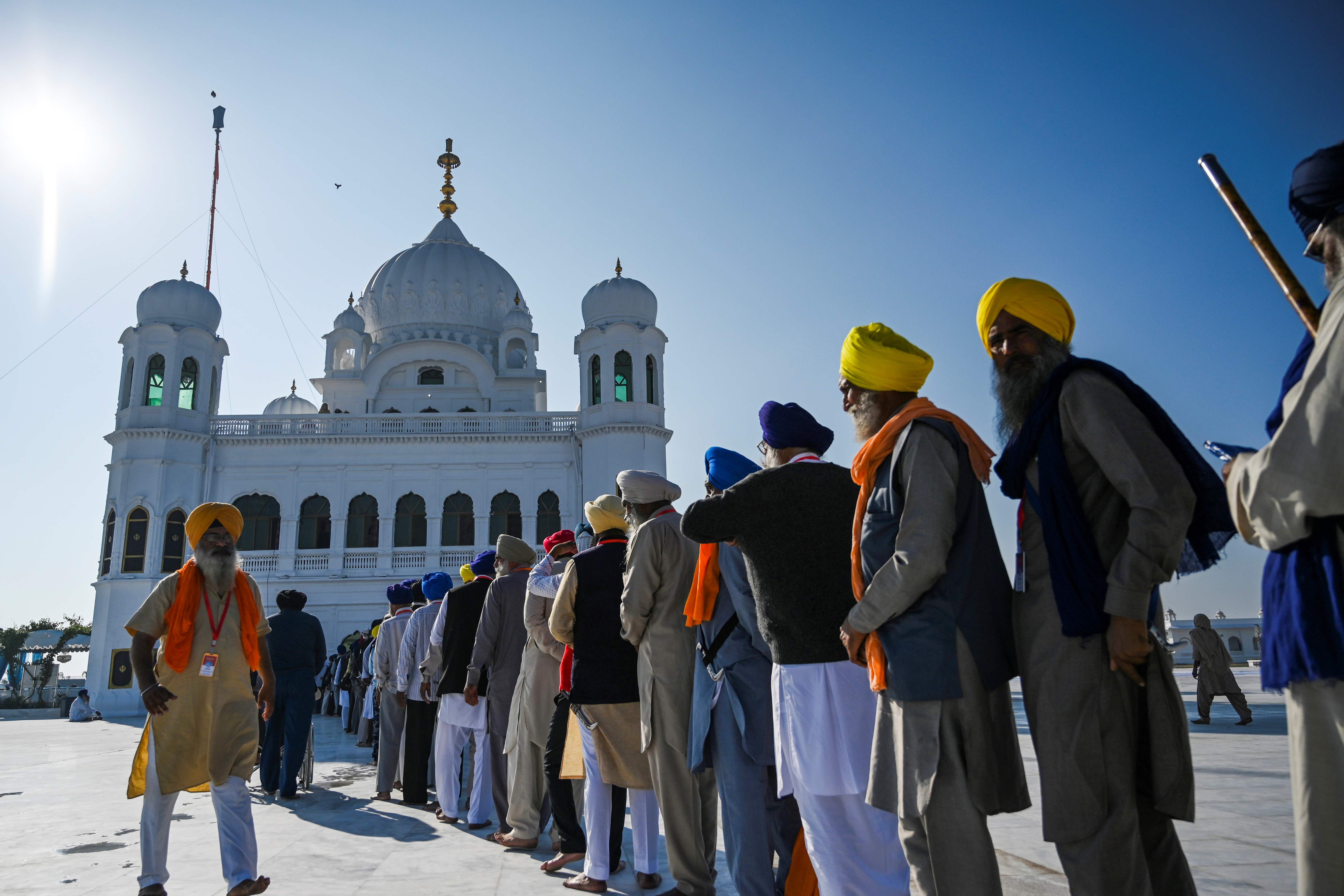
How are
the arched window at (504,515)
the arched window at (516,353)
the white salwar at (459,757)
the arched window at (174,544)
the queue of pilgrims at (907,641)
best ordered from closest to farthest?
the queue of pilgrims at (907,641), the white salwar at (459,757), the arched window at (174,544), the arched window at (504,515), the arched window at (516,353)

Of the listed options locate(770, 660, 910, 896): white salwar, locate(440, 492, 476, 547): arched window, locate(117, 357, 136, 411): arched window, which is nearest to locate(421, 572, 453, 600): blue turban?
locate(770, 660, 910, 896): white salwar

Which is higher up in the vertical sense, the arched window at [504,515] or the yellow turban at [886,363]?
the arched window at [504,515]

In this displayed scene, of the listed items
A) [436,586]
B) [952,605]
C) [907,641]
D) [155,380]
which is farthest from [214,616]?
[155,380]

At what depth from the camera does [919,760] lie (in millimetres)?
2418

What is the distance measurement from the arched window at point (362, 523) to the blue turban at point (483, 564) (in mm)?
18533

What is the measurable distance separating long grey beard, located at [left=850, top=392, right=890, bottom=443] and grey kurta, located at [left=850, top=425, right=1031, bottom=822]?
0.35m

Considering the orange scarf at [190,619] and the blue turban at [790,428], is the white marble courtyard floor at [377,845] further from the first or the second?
the blue turban at [790,428]

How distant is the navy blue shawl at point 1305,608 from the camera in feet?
5.65

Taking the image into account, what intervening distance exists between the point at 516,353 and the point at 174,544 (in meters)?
13.4

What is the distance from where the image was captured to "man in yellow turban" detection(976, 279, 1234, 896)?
86.1 inches

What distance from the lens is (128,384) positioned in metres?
25.6

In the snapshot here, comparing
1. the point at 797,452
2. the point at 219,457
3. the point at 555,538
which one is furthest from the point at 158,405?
the point at 797,452

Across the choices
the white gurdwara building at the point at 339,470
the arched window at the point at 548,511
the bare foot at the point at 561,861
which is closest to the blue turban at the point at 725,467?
the bare foot at the point at 561,861

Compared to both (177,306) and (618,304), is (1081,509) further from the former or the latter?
(177,306)
